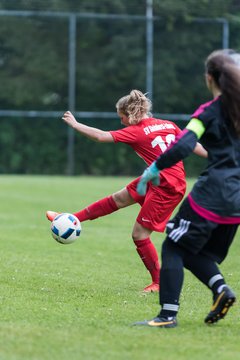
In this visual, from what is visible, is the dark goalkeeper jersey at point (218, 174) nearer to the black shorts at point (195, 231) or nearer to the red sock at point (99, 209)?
the black shorts at point (195, 231)

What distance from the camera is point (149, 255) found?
8047mm

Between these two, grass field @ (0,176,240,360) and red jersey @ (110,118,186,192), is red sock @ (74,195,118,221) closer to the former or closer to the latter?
grass field @ (0,176,240,360)

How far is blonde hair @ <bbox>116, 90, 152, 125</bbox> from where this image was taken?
780cm

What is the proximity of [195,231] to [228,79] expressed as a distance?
979mm

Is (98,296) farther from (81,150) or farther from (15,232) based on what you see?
(81,150)

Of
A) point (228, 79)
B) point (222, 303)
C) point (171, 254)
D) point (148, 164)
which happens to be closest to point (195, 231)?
point (171, 254)

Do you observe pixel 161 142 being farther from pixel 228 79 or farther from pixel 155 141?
pixel 228 79

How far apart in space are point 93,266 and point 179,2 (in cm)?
2211

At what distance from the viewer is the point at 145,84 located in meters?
29.8

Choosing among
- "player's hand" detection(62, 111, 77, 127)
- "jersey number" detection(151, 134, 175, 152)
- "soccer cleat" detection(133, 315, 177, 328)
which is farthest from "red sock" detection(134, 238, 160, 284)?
"soccer cleat" detection(133, 315, 177, 328)

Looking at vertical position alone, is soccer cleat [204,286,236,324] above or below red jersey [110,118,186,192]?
below

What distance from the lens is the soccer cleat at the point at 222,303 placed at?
5.78 metres

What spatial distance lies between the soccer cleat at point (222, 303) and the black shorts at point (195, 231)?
0.31 m

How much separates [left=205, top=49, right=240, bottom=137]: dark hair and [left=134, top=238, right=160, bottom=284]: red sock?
8.44ft
